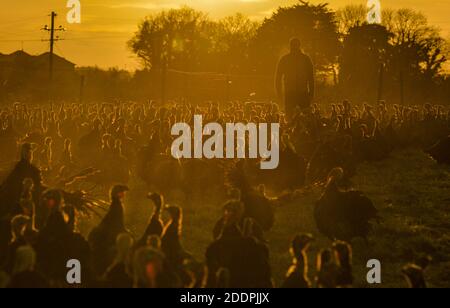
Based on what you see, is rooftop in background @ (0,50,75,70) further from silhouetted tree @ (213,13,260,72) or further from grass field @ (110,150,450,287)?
grass field @ (110,150,450,287)

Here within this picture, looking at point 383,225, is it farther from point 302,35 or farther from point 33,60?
point 33,60

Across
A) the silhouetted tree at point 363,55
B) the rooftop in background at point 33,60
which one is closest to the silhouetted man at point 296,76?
the silhouetted tree at point 363,55

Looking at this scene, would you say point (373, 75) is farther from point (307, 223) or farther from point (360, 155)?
point (307, 223)

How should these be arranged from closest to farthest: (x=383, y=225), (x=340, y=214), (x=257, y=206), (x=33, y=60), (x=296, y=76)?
(x=340, y=214) < (x=257, y=206) < (x=383, y=225) < (x=296, y=76) < (x=33, y=60)

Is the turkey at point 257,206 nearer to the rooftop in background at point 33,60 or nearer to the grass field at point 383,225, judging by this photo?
the grass field at point 383,225

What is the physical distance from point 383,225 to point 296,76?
8.31m

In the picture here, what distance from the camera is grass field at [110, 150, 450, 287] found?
10.0 m

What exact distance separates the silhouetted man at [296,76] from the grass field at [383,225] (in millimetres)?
3095

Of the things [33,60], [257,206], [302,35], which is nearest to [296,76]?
[257,206]

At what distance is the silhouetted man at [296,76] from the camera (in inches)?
786

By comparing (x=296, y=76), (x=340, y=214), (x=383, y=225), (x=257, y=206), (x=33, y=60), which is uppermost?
(x=33, y=60)

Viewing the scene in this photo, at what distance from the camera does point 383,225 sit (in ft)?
40.7
